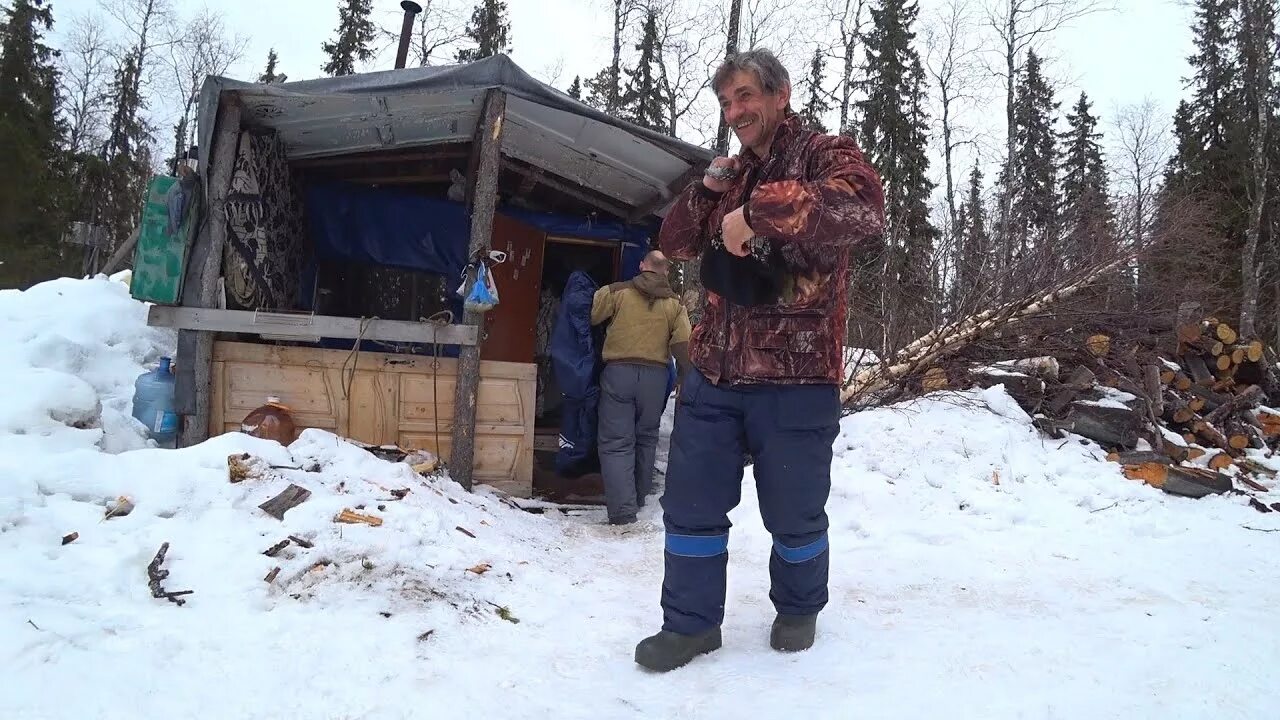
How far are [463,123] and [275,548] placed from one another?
3.74 metres

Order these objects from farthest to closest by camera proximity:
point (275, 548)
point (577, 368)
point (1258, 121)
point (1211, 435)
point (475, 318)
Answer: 1. point (1258, 121)
2. point (1211, 435)
3. point (577, 368)
4. point (475, 318)
5. point (275, 548)

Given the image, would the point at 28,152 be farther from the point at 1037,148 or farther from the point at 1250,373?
the point at 1037,148

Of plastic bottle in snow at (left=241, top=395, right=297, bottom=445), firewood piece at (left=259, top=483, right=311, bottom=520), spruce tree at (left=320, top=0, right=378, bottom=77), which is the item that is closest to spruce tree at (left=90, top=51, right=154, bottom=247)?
spruce tree at (left=320, top=0, right=378, bottom=77)

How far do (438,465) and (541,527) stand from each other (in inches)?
32.8

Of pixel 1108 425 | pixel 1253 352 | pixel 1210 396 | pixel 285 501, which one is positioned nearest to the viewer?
pixel 285 501

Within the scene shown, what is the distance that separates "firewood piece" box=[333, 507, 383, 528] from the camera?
2.89 m

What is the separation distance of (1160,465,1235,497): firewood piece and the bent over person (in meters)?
3.41

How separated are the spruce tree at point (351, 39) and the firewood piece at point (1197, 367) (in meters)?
23.3

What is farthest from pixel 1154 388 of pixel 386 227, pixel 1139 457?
pixel 386 227

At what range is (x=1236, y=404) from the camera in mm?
6078

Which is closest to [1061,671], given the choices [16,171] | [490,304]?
[490,304]

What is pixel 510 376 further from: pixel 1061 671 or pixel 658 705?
pixel 1061 671

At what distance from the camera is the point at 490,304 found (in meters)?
4.44

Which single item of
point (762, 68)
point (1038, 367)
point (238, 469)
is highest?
point (762, 68)
